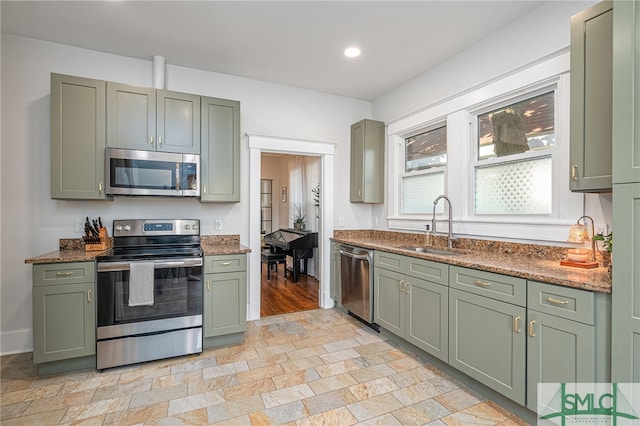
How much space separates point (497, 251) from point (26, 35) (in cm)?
459

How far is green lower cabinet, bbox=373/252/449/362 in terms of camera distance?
7.86 feet

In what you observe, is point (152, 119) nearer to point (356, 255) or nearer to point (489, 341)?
point (356, 255)

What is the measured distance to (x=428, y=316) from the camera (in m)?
2.52

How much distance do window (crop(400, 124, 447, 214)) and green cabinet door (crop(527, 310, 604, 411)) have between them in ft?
5.73

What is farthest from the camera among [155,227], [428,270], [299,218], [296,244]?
[299,218]

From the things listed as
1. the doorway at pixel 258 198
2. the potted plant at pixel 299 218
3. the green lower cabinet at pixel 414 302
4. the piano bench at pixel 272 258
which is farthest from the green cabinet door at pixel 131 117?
the potted plant at pixel 299 218

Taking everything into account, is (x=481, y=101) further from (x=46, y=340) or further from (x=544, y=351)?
(x=46, y=340)

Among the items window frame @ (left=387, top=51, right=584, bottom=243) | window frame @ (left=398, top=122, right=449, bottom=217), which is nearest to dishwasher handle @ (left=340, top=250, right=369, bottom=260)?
window frame @ (left=387, top=51, right=584, bottom=243)

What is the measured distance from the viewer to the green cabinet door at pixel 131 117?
2.76m

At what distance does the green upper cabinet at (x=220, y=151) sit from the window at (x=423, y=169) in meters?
2.05

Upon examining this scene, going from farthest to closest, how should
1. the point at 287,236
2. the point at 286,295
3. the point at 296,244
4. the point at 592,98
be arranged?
the point at 287,236
the point at 296,244
the point at 286,295
the point at 592,98

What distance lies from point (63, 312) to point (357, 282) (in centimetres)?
264

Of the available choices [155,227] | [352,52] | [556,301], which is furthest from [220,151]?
[556,301]

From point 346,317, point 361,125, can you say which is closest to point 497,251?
point 346,317
